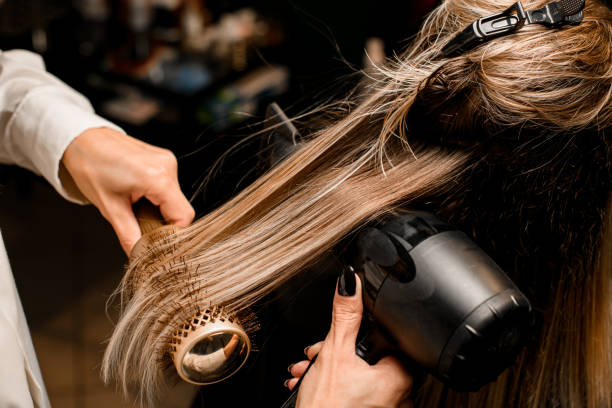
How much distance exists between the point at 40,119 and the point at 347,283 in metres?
0.57

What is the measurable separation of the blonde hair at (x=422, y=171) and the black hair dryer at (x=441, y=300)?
0.05 m

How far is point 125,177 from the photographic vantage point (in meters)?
0.85

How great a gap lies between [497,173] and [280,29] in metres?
1.73

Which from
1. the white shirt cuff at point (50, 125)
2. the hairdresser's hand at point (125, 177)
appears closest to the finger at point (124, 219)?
the hairdresser's hand at point (125, 177)

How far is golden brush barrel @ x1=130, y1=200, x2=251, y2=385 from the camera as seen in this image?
672mm

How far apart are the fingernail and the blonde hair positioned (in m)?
0.04

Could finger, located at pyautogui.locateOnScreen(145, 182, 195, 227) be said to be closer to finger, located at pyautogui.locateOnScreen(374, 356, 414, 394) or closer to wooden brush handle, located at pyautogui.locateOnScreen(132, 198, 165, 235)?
wooden brush handle, located at pyautogui.locateOnScreen(132, 198, 165, 235)

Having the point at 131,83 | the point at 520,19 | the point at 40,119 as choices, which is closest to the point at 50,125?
the point at 40,119

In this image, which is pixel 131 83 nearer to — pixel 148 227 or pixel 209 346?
pixel 148 227

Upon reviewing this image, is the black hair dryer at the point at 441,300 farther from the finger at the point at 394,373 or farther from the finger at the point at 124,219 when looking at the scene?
the finger at the point at 124,219

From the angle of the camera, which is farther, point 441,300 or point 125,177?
point 125,177

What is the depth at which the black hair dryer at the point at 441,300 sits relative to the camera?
0.65 meters

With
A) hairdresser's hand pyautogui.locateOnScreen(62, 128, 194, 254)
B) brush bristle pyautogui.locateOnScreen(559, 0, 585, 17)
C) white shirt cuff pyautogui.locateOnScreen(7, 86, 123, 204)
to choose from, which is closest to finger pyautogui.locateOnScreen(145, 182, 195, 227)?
hairdresser's hand pyautogui.locateOnScreen(62, 128, 194, 254)

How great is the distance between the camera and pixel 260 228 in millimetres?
779
